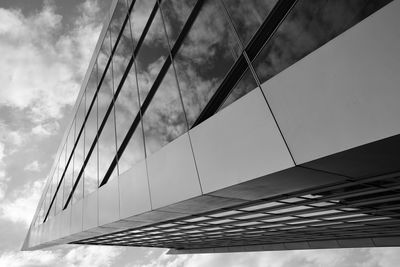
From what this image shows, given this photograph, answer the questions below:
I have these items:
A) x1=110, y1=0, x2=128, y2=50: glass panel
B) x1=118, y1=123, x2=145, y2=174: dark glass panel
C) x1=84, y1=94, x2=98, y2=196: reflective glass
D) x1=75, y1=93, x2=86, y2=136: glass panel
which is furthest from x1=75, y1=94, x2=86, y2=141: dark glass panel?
x1=118, y1=123, x2=145, y2=174: dark glass panel

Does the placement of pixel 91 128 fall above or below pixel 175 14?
above

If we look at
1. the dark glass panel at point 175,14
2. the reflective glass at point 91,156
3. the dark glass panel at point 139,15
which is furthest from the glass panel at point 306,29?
the reflective glass at point 91,156

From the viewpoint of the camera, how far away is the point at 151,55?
33.0ft

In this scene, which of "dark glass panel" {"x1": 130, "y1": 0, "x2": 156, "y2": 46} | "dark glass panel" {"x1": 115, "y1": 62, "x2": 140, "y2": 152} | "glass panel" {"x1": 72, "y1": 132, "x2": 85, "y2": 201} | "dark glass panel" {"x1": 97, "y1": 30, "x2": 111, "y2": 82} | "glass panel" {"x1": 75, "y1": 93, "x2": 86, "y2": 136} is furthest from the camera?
"glass panel" {"x1": 75, "y1": 93, "x2": 86, "y2": 136}

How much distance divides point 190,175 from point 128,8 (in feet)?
33.0

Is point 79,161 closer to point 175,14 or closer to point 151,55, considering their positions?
Result: point 151,55

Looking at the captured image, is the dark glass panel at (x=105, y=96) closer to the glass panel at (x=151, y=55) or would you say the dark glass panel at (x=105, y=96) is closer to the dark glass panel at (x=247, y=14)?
the glass panel at (x=151, y=55)

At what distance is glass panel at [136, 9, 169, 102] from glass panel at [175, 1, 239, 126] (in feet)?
5.19

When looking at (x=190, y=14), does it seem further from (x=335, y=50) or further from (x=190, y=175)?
(x=335, y=50)

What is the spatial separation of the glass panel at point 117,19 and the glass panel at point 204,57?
769 cm

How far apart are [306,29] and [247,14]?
5.02 ft

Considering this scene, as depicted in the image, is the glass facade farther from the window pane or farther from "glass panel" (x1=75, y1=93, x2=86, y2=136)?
"glass panel" (x1=75, y1=93, x2=86, y2=136)

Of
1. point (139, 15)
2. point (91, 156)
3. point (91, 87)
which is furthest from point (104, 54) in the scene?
point (139, 15)

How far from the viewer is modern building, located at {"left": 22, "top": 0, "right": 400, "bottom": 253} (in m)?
3.53
